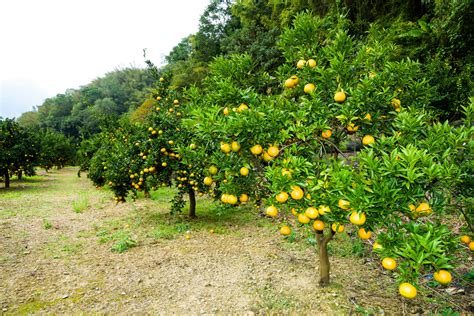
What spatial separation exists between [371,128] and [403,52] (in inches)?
294

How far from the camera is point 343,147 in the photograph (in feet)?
12.1

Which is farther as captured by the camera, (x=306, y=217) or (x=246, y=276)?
(x=246, y=276)

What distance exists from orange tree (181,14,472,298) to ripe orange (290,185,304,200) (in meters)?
0.01

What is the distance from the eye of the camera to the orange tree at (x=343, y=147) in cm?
215

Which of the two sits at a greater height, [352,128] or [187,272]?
[352,128]

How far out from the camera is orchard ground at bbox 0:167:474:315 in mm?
3383

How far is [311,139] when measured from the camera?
3.07 meters

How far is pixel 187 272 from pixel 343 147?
9.58 ft

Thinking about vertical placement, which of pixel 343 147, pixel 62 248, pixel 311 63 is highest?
pixel 311 63

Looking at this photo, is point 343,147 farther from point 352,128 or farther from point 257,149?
point 257,149

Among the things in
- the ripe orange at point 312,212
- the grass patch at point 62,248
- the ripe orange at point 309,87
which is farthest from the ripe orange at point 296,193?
the grass patch at point 62,248

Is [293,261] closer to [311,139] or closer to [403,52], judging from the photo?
[311,139]

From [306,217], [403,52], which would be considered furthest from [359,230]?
[403,52]

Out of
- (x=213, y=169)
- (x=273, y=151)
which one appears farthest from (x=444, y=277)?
(x=213, y=169)
